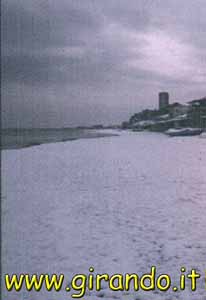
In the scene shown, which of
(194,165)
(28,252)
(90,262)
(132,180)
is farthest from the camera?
(194,165)

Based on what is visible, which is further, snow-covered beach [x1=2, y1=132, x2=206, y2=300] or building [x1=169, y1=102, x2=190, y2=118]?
building [x1=169, y1=102, x2=190, y2=118]

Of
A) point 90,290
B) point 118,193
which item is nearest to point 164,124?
point 118,193

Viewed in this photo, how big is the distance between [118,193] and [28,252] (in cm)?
410

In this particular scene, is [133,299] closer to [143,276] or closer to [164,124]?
[143,276]

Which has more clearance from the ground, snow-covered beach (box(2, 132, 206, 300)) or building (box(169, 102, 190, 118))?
building (box(169, 102, 190, 118))

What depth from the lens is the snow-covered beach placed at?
4.30 meters

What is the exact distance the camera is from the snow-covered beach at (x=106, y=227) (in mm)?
4297

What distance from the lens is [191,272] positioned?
4086 mm

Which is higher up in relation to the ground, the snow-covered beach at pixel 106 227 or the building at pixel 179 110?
the building at pixel 179 110

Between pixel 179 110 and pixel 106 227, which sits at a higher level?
pixel 179 110

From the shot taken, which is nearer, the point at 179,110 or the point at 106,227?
the point at 106,227

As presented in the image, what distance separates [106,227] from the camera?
576cm

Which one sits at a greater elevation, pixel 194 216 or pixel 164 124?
pixel 164 124

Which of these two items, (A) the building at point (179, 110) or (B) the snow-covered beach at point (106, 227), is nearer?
(B) the snow-covered beach at point (106, 227)
